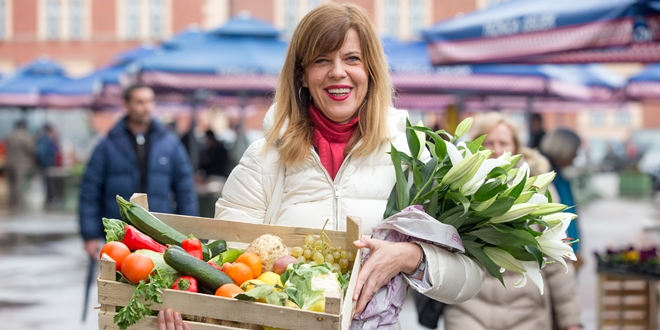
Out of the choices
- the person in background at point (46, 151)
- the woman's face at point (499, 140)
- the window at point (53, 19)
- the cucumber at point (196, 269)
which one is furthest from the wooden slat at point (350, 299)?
the window at point (53, 19)

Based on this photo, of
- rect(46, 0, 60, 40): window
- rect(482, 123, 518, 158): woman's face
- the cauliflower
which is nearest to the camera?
the cauliflower


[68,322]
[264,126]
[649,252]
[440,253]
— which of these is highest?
[264,126]

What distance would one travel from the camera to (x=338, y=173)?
8.88 ft

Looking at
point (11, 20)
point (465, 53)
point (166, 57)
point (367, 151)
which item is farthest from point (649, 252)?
point (11, 20)

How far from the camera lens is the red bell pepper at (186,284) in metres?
2.30

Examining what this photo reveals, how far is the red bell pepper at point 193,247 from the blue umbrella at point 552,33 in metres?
3.62

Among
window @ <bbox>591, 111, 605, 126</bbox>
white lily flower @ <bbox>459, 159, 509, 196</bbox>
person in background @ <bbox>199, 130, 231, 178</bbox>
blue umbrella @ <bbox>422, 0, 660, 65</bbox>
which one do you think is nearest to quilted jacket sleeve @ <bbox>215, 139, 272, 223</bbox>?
white lily flower @ <bbox>459, 159, 509, 196</bbox>

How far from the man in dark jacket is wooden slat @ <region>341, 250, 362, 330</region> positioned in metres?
4.01

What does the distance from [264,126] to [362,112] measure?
38cm

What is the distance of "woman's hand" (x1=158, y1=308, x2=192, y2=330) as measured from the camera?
2244 millimetres

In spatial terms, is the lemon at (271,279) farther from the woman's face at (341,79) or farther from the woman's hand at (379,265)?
the woman's face at (341,79)

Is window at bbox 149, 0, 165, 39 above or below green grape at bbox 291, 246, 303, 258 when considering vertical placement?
above

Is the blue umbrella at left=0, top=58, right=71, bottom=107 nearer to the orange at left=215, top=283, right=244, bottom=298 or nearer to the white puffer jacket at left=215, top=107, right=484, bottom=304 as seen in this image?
the white puffer jacket at left=215, top=107, right=484, bottom=304

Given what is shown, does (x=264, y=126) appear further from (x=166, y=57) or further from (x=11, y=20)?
(x=11, y=20)
